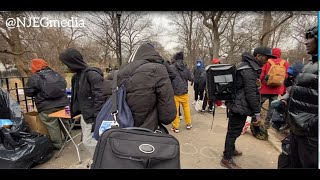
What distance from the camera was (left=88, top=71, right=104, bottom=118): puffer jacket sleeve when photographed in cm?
237

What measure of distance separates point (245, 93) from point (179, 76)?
6.44 feet

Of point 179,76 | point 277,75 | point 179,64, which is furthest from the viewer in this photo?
point 179,64

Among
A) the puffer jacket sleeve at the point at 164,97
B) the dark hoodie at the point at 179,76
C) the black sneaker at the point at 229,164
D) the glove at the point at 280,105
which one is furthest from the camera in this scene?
the dark hoodie at the point at 179,76

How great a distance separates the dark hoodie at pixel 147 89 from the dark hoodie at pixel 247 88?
115 cm

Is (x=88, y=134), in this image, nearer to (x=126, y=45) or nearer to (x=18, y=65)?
(x=18, y=65)

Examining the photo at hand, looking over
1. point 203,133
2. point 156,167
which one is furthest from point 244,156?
point 156,167

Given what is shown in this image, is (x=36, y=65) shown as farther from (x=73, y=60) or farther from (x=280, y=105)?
(x=280, y=105)

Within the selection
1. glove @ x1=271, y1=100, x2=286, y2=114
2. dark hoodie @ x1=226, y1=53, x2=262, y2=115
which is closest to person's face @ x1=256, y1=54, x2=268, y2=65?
dark hoodie @ x1=226, y1=53, x2=262, y2=115

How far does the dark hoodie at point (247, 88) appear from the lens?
100 inches

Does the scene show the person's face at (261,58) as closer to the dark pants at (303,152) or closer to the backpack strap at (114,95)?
the dark pants at (303,152)

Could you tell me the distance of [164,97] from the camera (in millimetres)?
1831

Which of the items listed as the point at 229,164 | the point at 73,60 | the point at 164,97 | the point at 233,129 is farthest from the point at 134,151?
the point at 229,164

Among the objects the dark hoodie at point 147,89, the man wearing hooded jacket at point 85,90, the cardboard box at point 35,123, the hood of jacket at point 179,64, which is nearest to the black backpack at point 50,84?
the cardboard box at point 35,123

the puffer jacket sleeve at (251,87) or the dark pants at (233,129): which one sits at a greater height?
the puffer jacket sleeve at (251,87)
